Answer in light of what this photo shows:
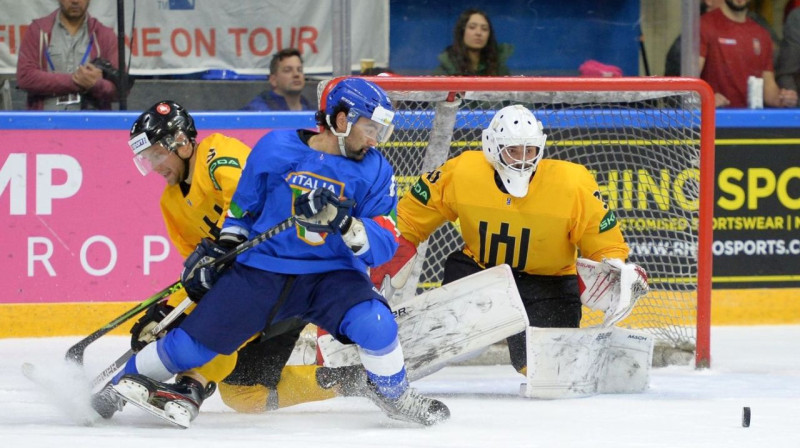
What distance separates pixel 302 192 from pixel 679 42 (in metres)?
3.03

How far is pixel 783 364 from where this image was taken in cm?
543

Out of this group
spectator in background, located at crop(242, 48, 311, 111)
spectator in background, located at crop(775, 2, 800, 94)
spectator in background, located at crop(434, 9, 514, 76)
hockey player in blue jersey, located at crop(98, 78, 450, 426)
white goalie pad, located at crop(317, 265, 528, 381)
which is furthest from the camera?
spectator in background, located at crop(775, 2, 800, 94)

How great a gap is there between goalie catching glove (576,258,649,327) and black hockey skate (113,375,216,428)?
60.0 inches

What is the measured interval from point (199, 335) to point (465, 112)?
7.08 feet

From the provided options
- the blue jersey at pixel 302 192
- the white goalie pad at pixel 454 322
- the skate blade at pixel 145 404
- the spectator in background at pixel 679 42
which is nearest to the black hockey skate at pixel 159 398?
the skate blade at pixel 145 404

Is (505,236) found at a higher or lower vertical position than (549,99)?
lower

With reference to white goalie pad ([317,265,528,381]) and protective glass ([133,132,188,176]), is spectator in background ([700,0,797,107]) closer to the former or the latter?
white goalie pad ([317,265,528,381])

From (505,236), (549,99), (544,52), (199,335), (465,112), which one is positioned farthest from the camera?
(544,52)

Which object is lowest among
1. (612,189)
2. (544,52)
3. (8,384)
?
(8,384)

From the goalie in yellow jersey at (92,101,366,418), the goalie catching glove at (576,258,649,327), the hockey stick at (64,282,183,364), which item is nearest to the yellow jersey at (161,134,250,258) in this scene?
the goalie in yellow jersey at (92,101,366,418)

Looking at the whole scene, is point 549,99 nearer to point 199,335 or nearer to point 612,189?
point 612,189

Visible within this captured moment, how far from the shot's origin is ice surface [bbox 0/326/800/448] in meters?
3.67

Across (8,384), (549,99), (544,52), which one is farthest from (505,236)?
(544,52)

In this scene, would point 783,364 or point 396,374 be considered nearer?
point 396,374
